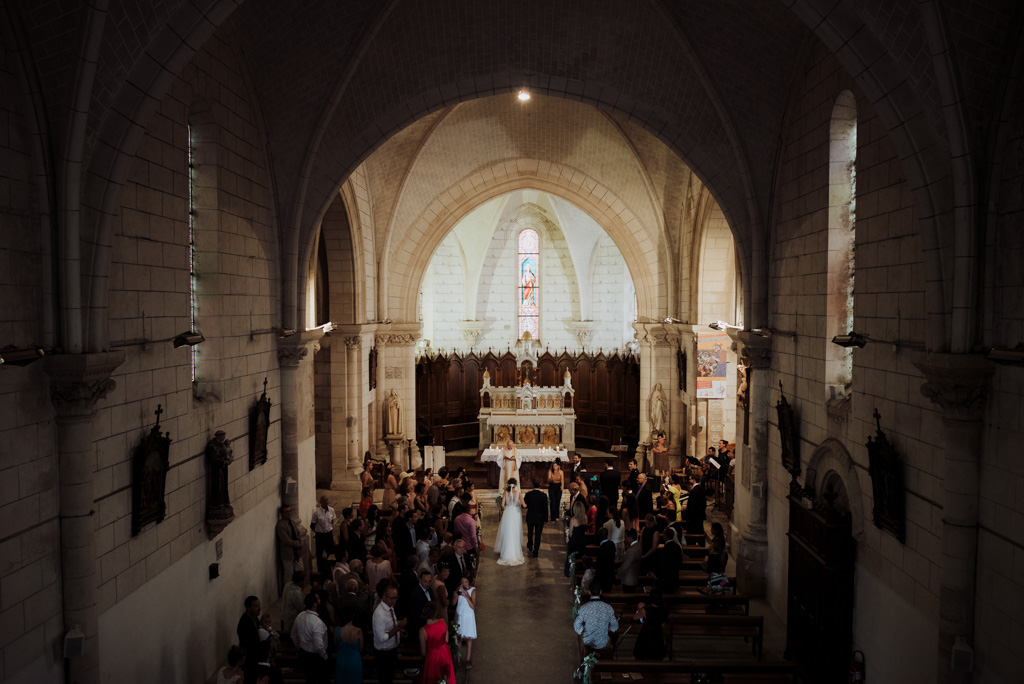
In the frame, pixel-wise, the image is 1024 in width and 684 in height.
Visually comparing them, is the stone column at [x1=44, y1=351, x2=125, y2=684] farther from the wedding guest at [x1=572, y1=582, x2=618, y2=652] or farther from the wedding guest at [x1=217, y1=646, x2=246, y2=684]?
the wedding guest at [x1=572, y1=582, x2=618, y2=652]

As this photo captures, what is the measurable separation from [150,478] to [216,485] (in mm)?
1695

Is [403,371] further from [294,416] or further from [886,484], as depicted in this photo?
[886,484]

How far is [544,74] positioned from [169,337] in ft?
27.3

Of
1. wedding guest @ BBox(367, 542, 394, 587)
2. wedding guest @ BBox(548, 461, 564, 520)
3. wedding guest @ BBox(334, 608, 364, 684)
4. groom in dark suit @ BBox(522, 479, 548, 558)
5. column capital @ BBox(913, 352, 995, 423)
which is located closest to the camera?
column capital @ BBox(913, 352, 995, 423)

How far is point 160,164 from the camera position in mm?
9289

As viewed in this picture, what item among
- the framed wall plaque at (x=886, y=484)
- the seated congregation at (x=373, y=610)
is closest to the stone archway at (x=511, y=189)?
the seated congregation at (x=373, y=610)

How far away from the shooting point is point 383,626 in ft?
30.5

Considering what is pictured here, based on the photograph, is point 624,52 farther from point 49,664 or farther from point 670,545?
point 49,664

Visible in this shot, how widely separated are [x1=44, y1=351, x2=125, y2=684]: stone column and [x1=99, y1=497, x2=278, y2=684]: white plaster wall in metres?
0.39

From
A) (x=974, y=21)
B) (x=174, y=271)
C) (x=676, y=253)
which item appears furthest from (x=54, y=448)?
(x=676, y=253)

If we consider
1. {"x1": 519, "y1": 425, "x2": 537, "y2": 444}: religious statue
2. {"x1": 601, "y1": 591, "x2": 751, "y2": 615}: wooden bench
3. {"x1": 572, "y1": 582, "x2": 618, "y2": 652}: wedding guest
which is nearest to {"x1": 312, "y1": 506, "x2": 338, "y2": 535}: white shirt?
{"x1": 601, "y1": 591, "x2": 751, "y2": 615}: wooden bench

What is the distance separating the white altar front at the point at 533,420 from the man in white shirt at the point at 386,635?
15.4 meters

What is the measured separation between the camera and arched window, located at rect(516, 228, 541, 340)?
31.3 meters

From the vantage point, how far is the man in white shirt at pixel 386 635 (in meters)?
9.27
